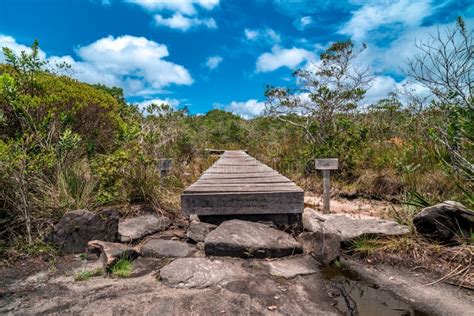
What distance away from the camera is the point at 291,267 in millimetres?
3295

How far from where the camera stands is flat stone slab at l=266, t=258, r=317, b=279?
312 cm

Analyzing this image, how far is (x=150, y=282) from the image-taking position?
292 cm

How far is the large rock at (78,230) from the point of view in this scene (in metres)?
3.69

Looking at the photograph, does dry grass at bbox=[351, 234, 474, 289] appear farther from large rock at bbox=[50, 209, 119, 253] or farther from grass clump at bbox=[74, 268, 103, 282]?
large rock at bbox=[50, 209, 119, 253]

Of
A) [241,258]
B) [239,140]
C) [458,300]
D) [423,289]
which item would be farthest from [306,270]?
[239,140]

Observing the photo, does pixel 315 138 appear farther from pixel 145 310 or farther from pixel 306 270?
pixel 145 310

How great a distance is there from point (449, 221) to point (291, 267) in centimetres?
201

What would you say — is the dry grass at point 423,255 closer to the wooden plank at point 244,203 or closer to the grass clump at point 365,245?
the grass clump at point 365,245

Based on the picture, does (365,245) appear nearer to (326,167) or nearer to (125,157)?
(326,167)

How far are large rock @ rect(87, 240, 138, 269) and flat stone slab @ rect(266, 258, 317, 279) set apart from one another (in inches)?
59.8

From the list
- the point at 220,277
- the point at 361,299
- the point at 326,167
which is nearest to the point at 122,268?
the point at 220,277

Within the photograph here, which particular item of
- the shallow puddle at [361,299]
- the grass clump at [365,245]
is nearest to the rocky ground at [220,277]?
the shallow puddle at [361,299]

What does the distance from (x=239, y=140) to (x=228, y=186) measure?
1181cm

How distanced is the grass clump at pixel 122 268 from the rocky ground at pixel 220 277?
0.04m
